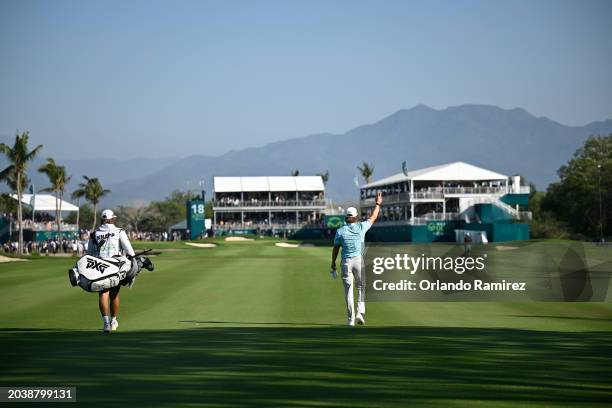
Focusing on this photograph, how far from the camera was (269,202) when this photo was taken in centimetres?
13650

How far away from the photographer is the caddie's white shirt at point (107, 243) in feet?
46.3

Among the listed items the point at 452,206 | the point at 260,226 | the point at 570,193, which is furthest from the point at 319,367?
the point at 260,226

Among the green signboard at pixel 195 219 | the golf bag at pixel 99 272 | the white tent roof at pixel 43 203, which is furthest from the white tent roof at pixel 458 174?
the golf bag at pixel 99 272

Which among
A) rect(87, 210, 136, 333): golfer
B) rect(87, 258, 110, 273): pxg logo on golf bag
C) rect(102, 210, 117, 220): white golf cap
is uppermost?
rect(102, 210, 117, 220): white golf cap

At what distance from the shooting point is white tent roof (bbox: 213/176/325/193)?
5458 inches

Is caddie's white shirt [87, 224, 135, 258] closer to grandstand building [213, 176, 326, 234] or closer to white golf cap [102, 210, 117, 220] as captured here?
white golf cap [102, 210, 117, 220]

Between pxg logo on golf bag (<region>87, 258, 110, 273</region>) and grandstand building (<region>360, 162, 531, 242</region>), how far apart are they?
69.6m

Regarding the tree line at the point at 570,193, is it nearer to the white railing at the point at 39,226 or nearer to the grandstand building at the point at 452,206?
the white railing at the point at 39,226

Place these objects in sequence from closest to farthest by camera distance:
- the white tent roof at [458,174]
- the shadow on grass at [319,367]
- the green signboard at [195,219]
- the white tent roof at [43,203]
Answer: the shadow on grass at [319,367], the white tent roof at [458,174], the green signboard at [195,219], the white tent roof at [43,203]

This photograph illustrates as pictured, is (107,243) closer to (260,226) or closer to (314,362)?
(314,362)

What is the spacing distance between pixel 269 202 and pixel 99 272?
12257cm

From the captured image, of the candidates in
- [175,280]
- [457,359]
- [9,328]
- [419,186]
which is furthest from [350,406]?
[419,186]

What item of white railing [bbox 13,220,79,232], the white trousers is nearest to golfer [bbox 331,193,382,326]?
the white trousers

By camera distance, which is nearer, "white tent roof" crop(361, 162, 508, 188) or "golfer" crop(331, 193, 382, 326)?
"golfer" crop(331, 193, 382, 326)
